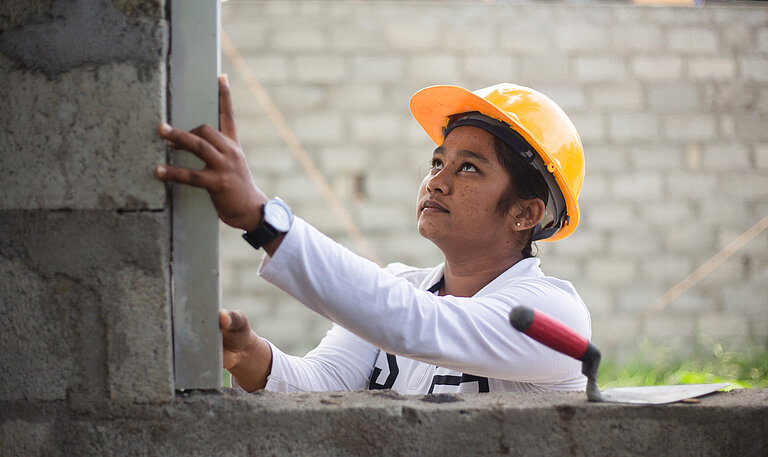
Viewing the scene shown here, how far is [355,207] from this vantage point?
6.32 m

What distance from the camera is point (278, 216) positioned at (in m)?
1.56

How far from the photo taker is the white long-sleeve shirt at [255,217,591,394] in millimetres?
1588

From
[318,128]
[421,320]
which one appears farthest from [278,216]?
[318,128]

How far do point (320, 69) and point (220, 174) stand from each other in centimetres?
500

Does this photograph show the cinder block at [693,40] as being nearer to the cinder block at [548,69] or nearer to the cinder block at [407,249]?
Result: the cinder block at [548,69]

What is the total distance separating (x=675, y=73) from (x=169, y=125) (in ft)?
19.2

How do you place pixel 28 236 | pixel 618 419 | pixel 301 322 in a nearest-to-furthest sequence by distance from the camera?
pixel 28 236, pixel 618 419, pixel 301 322

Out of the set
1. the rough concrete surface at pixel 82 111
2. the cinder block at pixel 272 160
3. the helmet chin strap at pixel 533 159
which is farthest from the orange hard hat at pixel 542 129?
the cinder block at pixel 272 160

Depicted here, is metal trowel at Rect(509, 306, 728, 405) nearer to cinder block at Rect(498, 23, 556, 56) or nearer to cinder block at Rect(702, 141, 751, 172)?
cinder block at Rect(498, 23, 556, 56)

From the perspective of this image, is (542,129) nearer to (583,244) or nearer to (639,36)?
(583,244)

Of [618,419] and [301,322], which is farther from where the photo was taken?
[301,322]

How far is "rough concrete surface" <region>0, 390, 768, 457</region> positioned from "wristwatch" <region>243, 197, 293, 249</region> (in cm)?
36

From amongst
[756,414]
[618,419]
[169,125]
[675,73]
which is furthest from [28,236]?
[675,73]

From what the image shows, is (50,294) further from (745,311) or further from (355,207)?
(745,311)
